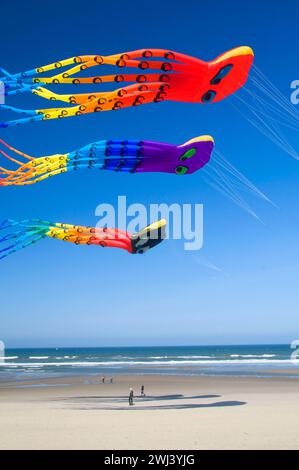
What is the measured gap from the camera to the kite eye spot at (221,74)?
1498 cm

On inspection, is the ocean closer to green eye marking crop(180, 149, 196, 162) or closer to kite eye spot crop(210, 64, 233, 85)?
green eye marking crop(180, 149, 196, 162)

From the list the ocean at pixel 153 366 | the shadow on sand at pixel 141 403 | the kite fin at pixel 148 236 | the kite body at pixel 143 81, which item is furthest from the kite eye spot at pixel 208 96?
the ocean at pixel 153 366

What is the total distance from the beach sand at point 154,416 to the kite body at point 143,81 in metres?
9.40

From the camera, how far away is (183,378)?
4047 cm

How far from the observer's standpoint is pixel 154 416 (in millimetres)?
20422

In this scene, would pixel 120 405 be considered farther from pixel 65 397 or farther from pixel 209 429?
pixel 209 429

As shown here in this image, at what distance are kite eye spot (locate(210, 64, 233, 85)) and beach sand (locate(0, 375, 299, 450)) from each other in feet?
32.8

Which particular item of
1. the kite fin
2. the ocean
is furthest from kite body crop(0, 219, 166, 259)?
the ocean

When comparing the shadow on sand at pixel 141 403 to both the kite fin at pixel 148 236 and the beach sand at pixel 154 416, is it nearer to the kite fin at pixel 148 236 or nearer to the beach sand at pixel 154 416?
the beach sand at pixel 154 416

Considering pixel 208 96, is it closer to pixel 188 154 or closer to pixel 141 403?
pixel 188 154

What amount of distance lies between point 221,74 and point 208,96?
2.60 feet

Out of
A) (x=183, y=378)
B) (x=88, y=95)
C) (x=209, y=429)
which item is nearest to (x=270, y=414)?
(x=209, y=429)

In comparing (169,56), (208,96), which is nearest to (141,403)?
(208,96)
